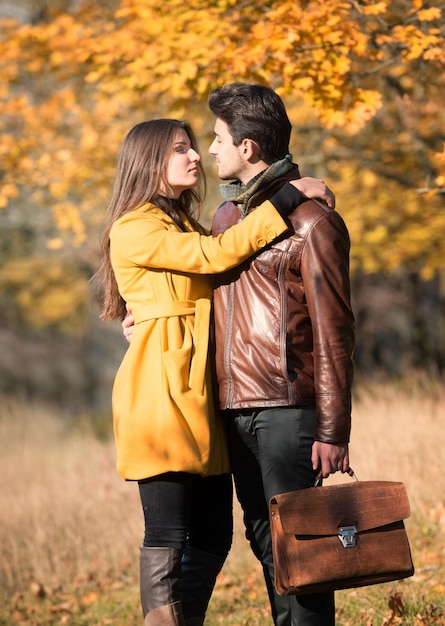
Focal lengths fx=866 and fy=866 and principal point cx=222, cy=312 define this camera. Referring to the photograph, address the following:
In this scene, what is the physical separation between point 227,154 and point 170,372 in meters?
0.80

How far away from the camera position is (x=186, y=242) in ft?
9.95

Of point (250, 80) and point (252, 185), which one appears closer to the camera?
point (252, 185)

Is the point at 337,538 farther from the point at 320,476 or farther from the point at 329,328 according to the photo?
the point at 329,328

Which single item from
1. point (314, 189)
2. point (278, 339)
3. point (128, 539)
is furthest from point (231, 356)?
point (128, 539)

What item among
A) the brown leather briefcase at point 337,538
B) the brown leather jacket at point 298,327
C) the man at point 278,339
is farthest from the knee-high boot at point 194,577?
the brown leather jacket at point 298,327

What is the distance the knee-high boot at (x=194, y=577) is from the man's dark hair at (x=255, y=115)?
1.47 metres

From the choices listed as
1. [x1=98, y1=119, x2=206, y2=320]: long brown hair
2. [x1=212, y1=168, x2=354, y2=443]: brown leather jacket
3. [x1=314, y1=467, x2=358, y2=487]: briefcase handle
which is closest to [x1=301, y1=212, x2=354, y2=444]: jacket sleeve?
[x1=212, y1=168, x2=354, y2=443]: brown leather jacket

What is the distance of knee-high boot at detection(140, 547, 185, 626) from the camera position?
2932 millimetres

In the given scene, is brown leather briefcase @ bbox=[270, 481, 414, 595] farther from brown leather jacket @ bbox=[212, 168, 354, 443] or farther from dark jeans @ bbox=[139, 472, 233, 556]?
dark jeans @ bbox=[139, 472, 233, 556]

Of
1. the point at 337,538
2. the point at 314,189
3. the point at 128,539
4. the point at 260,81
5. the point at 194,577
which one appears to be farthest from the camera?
the point at 128,539

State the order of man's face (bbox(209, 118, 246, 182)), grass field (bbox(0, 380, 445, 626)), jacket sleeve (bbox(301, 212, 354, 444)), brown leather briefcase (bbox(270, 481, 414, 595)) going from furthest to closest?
grass field (bbox(0, 380, 445, 626)) → man's face (bbox(209, 118, 246, 182)) → jacket sleeve (bbox(301, 212, 354, 444)) → brown leather briefcase (bbox(270, 481, 414, 595))

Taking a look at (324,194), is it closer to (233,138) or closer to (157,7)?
(233,138)

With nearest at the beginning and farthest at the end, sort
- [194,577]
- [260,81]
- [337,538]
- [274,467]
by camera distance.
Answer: [337,538]
[274,467]
[194,577]
[260,81]

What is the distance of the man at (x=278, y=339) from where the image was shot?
288 centimetres
